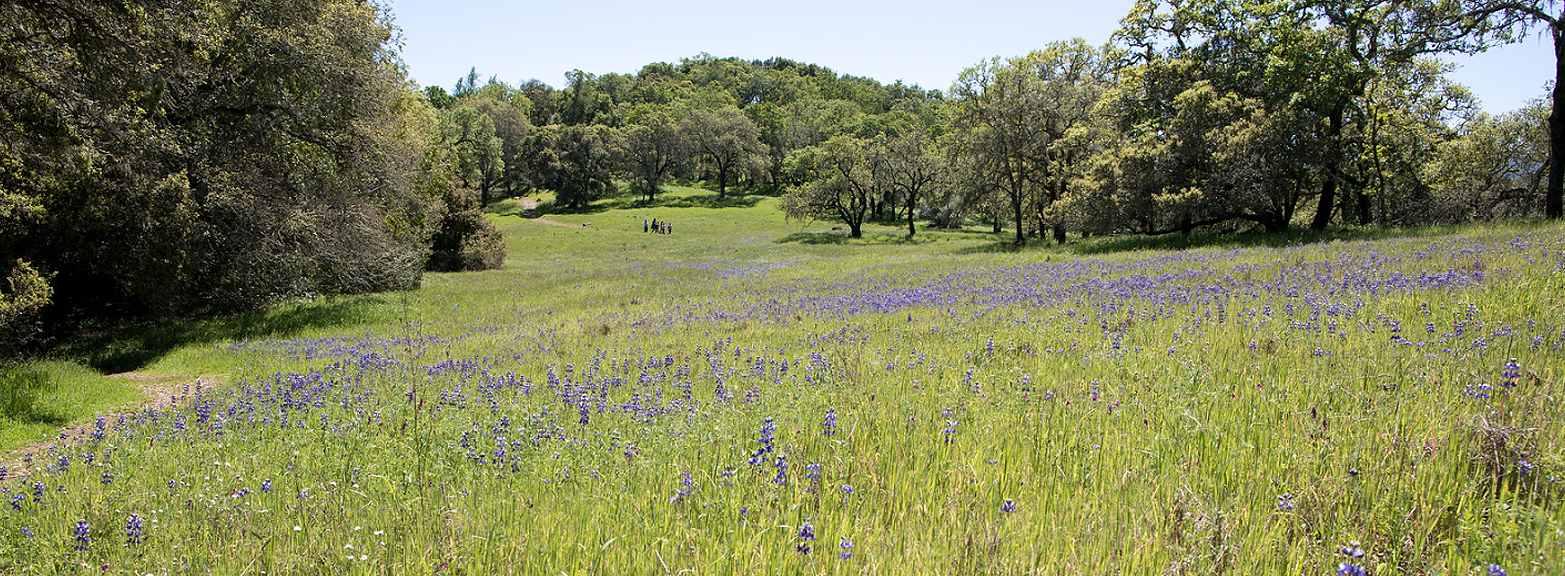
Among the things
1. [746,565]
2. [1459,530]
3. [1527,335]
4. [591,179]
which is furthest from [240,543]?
[591,179]

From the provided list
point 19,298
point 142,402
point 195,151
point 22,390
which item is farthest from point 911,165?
point 22,390

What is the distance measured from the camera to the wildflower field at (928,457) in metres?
2.70

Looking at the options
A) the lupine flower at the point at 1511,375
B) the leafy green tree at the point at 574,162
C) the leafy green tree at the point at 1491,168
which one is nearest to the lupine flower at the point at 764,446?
the lupine flower at the point at 1511,375

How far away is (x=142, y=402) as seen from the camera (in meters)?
10.1

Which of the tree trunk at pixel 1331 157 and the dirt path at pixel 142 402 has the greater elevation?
the tree trunk at pixel 1331 157

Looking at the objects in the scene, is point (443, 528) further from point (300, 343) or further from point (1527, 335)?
point (300, 343)

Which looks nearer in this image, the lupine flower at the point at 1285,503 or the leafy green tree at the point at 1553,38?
the lupine flower at the point at 1285,503

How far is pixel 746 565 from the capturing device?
8.54 feet

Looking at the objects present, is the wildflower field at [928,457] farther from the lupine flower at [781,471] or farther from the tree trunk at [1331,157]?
the tree trunk at [1331,157]

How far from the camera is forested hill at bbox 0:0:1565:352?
467 inches

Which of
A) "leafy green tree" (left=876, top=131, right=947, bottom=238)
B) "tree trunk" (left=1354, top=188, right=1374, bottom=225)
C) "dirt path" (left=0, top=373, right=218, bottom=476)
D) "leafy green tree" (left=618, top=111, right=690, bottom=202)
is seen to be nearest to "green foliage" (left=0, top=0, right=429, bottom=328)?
"dirt path" (left=0, top=373, right=218, bottom=476)

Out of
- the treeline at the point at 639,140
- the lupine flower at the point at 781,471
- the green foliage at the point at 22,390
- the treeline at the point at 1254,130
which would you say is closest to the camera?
the lupine flower at the point at 781,471

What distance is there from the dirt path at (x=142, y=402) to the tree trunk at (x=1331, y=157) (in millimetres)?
29669

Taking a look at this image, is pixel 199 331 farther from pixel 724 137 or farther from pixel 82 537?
pixel 724 137
